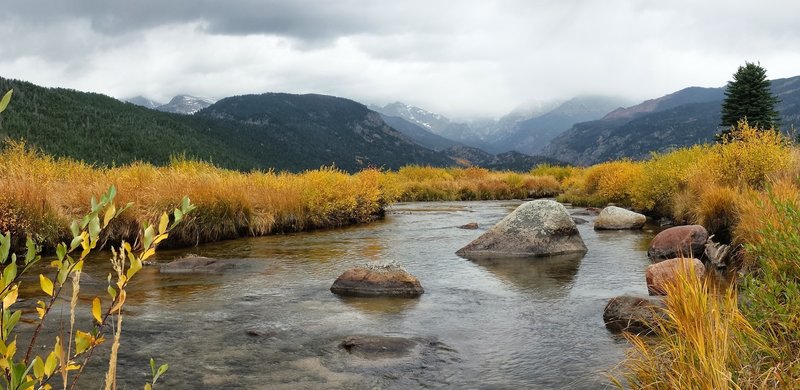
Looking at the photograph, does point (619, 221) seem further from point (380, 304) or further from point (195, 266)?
point (195, 266)

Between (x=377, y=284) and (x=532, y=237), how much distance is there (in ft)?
19.9

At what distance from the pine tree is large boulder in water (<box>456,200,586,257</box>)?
1092 inches

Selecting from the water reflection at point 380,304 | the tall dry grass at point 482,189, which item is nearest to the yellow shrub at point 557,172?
the tall dry grass at point 482,189

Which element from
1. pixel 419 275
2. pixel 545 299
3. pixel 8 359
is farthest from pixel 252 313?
pixel 8 359

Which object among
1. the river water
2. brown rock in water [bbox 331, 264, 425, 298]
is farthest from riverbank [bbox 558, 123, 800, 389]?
brown rock in water [bbox 331, 264, 425, 298]

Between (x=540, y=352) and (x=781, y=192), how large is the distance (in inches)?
264

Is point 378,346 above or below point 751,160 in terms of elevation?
below

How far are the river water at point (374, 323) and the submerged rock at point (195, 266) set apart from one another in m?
0.24

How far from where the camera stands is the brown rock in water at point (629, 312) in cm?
713

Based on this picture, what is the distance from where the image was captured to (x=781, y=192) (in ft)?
32.6

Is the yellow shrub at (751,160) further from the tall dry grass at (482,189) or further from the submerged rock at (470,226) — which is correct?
the tall dry grass at (482,189)

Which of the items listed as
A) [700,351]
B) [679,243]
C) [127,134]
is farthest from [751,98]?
[127,134]

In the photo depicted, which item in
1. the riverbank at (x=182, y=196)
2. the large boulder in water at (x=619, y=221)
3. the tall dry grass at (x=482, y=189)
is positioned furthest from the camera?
the tall dry grass at (x=482, y=189)

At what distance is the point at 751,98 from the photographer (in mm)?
36531
